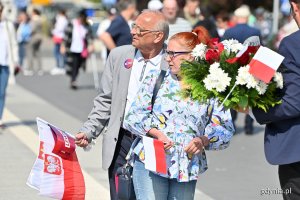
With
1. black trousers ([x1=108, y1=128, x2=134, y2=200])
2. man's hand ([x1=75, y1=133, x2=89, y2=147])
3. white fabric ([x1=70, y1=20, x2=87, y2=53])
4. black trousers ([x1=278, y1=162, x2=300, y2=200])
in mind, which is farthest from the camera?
white fabric ([x1=70, y1=20, x2=87, y2=53])

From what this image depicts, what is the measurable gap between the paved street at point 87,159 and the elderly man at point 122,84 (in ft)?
7.32

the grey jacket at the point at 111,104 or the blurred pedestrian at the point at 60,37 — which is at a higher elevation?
the grey jacket at the point at 111,104

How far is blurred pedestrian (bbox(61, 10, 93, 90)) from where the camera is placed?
63.3 feet

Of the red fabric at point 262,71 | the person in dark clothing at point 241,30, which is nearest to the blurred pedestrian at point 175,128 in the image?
the red fabric at point 262,71

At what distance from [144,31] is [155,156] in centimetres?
99

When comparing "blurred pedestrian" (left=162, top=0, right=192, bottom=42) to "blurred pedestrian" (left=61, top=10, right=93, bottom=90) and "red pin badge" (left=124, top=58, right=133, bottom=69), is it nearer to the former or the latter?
"red pin badge" (left=124, top=58, right=133, bottom=69)

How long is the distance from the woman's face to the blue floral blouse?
0.24 ft

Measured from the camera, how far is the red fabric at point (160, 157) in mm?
5113

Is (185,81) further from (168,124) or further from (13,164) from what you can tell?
(13,164)

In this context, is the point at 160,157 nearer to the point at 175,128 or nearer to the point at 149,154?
the point at 149,154

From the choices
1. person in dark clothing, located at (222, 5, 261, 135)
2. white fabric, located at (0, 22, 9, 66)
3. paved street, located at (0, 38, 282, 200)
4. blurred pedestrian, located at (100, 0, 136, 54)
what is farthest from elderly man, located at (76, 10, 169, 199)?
white fabric, located at (0, 22, 9, 66)

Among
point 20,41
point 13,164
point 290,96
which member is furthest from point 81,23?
point 290,96

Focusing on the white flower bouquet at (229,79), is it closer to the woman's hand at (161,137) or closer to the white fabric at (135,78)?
the woman's hand at (161,137)

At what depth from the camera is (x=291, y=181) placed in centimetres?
488
